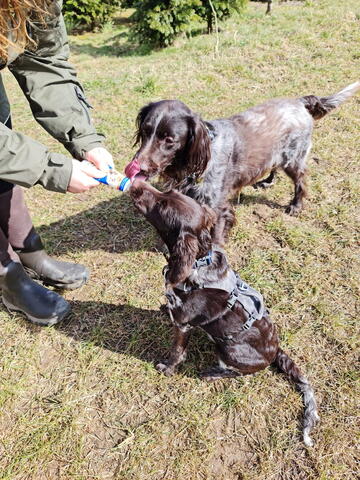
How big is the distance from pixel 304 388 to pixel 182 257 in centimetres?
122

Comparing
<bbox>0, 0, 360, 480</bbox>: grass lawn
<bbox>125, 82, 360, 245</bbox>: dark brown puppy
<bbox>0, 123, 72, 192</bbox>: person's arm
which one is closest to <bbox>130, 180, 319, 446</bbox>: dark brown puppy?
<bbox>0, 0, 360, 480</bbox>: grass lawn

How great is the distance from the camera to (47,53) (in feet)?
8.54

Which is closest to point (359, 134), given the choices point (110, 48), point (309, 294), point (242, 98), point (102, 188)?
point (242, 98)

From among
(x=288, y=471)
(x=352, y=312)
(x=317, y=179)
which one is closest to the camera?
(x=288, y=471)

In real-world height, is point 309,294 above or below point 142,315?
above

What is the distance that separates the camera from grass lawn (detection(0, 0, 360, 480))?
2219mm

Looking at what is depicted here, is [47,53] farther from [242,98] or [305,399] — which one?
[242,98]

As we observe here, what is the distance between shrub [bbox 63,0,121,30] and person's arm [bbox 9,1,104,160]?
1119cm

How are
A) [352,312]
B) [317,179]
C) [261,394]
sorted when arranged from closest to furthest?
1. [261,394]
2. [352,312]
3. [317,179]

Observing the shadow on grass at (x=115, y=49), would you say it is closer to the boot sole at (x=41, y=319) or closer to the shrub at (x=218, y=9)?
the shrub at (x=218, y=9)

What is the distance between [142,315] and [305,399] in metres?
1.39

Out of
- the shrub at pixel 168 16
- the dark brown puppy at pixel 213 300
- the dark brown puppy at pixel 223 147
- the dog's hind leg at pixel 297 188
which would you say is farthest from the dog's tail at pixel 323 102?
the shrub at pixel 168 16

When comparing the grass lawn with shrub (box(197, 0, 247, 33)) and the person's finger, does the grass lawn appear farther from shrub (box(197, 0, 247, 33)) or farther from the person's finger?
shrub (box(197, 0, 247, 33))

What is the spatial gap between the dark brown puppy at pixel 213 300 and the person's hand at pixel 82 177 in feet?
1.05
